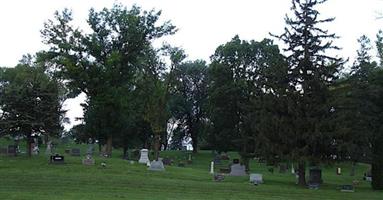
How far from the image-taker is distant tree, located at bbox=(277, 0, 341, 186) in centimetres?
2884

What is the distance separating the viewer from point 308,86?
2978cm

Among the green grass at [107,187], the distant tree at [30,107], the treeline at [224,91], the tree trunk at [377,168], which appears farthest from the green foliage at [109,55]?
the tree trunk at [377,168]

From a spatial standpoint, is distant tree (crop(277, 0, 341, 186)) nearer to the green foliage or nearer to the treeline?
the treeline

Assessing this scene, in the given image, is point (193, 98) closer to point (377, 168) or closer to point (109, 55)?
point (109, 55)

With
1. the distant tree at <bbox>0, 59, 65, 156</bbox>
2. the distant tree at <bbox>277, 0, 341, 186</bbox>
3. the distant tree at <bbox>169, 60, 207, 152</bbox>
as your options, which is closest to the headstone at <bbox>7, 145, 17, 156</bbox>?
the distant tree at <bbox>0, 59, 65, 156</bbox>

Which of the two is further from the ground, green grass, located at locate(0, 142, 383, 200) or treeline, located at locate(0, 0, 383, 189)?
treeline, located at locate(0, 0, 383, 189)

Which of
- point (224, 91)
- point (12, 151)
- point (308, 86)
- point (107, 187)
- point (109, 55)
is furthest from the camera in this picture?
point (224, 91)

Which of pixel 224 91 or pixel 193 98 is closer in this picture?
pixel 224 91

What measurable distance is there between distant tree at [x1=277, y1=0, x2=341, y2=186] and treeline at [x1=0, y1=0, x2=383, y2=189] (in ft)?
0.20

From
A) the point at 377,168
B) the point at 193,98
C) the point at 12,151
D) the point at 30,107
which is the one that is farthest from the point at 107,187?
the point at 193,98

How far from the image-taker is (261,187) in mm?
26172

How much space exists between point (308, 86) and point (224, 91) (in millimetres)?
21314

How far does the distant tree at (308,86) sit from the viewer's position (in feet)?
94.6

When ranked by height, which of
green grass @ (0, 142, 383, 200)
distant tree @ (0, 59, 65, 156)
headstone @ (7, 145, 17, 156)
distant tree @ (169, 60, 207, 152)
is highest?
distant tree @ (169, 60, 207, 152)
